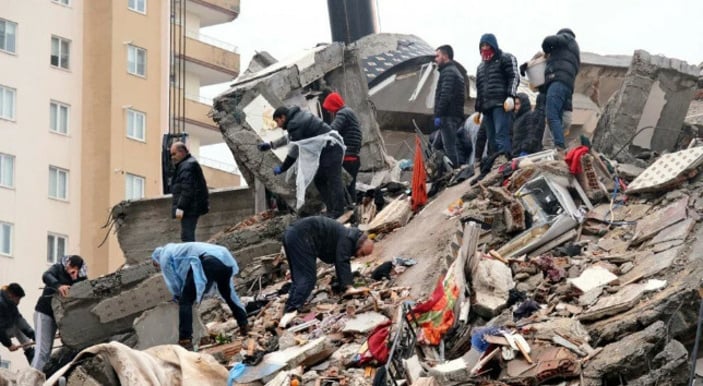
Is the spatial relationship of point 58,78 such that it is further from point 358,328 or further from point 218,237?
point 358,328

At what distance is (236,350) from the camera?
824 inches

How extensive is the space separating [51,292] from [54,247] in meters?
24.1

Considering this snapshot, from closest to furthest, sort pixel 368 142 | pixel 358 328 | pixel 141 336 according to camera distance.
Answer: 1. pixel 358 328
2. pixel 141 336
3. pixel 368 142

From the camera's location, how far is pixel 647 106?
84.6ft

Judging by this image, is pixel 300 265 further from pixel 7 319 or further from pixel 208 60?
pixel 208 60

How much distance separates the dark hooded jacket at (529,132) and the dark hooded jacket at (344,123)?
1951mm

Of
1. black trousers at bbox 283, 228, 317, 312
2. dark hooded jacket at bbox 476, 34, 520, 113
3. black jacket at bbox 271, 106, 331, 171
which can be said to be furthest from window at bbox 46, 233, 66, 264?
black trousers at bbox 283, 228, 317, 312

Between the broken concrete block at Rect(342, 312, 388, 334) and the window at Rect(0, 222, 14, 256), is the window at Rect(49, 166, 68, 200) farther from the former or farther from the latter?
the broken concrete block at Rect(342, 312, 388, 334)

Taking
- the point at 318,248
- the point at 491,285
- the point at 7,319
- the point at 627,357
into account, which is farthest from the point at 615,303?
the point at 7,319

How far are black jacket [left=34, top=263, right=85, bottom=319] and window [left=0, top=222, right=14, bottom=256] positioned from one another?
2300 cm

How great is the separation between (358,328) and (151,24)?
30888 millimetres

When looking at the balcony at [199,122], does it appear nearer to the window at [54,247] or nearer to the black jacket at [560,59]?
the window at [54,247]

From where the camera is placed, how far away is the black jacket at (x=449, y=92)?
84.0ft

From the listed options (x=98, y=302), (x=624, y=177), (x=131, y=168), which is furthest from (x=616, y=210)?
(x=131, y=168)
